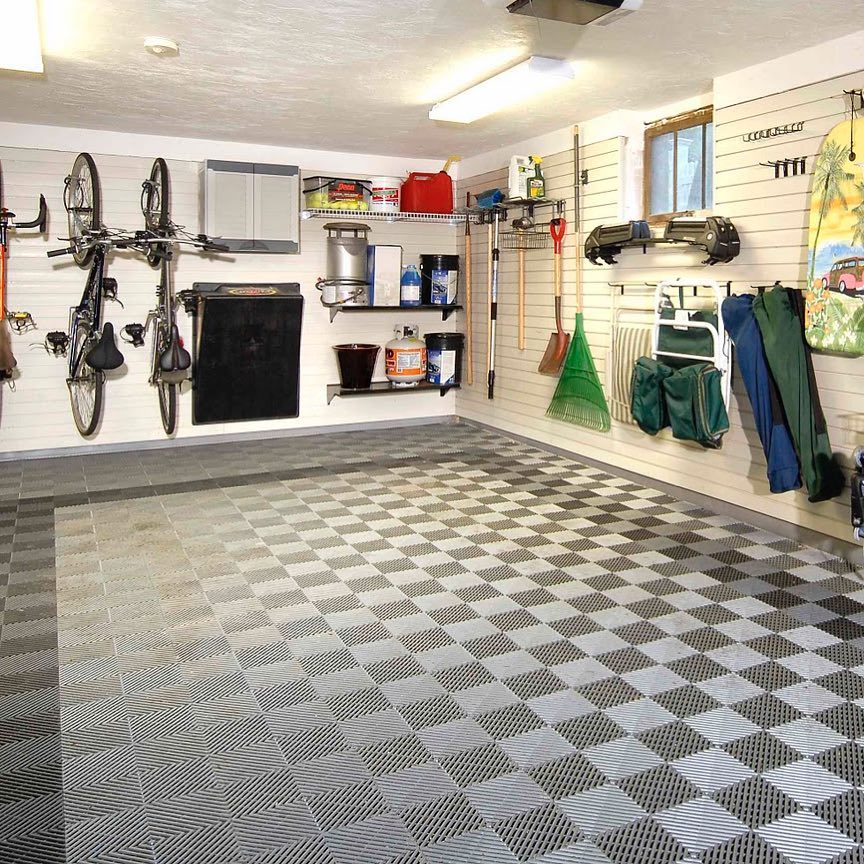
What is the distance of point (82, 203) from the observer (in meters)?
6.18

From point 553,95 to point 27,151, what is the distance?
4.07m

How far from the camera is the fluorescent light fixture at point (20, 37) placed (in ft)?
11.8

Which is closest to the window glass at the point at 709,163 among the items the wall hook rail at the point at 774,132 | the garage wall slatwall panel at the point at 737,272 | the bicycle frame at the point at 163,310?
the garage wall slatwall panel at the point at 737,272

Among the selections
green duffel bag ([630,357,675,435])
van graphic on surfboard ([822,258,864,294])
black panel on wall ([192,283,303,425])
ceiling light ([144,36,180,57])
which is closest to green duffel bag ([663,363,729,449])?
green duffel bag ([630,357,675,435])

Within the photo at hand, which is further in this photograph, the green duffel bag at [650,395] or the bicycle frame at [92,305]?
the bicycle frame at [92,305]

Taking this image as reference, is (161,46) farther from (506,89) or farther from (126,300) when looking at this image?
(126,300)

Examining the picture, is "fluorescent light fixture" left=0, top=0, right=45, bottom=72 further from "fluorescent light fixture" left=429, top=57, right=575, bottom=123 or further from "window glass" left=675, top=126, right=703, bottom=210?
"window glass" left=675, top=126, right=703, bottom=210

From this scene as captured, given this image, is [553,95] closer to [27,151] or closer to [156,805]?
[27,151]

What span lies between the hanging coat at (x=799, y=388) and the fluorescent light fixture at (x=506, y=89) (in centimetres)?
170

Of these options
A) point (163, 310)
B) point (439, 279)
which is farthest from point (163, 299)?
point (439, 279)

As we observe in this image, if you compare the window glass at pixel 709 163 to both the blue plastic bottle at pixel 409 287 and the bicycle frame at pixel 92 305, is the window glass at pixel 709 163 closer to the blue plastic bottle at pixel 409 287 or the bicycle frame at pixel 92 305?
the blue plastic bottle at pixel 409 287

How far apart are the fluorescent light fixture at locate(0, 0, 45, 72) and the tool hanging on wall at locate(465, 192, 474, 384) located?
4.08 m

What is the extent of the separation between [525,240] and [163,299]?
3008 millimetres

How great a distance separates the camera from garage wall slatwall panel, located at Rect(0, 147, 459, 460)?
6473 millimetres
